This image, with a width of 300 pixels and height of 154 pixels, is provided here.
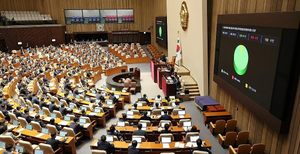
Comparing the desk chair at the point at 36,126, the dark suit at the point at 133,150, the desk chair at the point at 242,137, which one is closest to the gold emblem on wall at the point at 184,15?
the desk chair at the point at 242,137

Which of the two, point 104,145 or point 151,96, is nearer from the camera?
point 104,145

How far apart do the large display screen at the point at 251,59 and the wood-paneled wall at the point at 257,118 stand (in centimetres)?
70

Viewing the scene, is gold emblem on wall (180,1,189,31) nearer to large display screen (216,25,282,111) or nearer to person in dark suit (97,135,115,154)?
large display screen (216,25,282,111)

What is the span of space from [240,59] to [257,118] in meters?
2.21

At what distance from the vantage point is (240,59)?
25.9 ft

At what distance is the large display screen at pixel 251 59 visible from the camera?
6172mm

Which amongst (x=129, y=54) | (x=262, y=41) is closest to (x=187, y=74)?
(x=262, y=41)

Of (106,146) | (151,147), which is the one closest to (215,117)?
(151,147)

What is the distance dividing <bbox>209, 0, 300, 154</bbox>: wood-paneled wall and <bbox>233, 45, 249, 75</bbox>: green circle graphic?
1383 mm

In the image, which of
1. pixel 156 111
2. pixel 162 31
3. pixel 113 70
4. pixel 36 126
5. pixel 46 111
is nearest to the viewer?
pixel 36 126

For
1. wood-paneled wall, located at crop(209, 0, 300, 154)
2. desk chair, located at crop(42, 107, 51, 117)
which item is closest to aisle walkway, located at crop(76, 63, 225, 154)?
wood-paneled wall, located at crop(209, 0, 300, 154)

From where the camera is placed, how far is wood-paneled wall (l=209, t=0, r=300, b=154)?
5566mm

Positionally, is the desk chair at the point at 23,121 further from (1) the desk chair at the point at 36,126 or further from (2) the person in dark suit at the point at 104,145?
(2) the person in dark suit at the point at 104,145

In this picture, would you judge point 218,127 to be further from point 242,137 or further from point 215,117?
point 242,137
